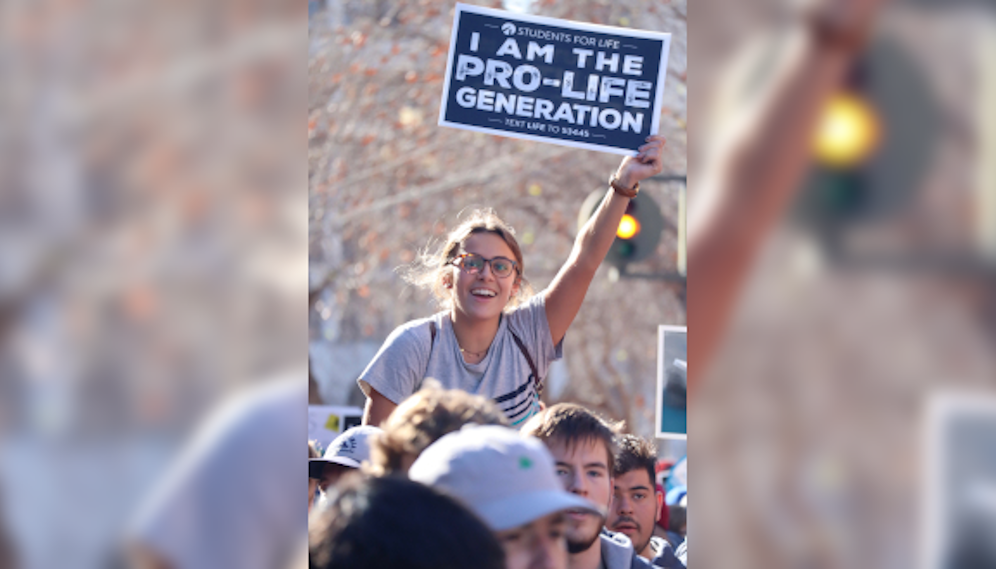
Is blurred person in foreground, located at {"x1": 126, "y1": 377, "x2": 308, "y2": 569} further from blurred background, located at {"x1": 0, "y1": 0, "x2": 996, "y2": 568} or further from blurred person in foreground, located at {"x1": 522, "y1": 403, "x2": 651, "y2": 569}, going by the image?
blurred person in foreground, located at {"x1": 522, "y1": 403, "x2": 651, "y2": 569}

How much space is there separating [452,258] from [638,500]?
2.30 feet

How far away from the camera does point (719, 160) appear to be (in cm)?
155

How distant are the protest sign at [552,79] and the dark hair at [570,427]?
0.57 metres

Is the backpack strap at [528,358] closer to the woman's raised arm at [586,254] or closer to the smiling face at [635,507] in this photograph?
the woman's raised arm at [586,254]

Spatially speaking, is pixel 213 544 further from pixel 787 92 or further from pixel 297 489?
pixel 787 92

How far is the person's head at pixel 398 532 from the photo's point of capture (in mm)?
998

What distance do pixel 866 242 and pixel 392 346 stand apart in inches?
38.0

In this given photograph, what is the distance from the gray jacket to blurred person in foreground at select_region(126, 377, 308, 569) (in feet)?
2.22

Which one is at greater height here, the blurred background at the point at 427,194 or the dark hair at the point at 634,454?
the blurred background at the point at 427,194

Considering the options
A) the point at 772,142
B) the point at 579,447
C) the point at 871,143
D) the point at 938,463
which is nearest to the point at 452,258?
the point at 579,447

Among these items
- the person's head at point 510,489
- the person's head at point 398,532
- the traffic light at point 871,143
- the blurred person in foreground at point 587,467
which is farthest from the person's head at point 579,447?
the person's head at point 398,532

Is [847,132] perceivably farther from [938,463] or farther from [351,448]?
[351,448]

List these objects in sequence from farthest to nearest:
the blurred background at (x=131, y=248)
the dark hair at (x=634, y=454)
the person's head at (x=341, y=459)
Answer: the dark hair at (x=634, y=454) → the person's head at (x=341, y=459) → the blurred background at (x=131, y=248)

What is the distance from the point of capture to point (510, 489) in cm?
149
